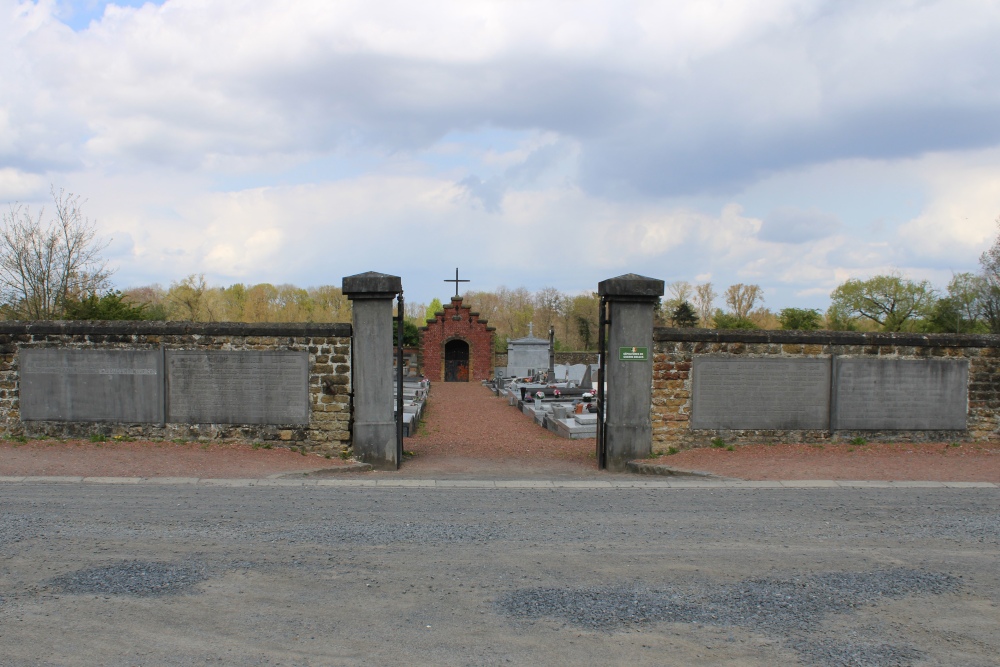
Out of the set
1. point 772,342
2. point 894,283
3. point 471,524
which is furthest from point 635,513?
point 894,283

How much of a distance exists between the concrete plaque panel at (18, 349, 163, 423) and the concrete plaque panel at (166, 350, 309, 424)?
1.00 ft

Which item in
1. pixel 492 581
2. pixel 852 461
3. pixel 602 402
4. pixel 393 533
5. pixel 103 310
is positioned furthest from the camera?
pixel 103 310

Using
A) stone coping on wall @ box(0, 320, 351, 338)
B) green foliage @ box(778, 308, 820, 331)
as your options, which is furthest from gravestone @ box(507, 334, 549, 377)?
stone coping on wall @ box(0, 320, 351, 338)

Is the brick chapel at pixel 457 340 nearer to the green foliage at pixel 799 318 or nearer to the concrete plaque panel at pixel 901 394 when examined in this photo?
the green foliage at pixel 799 318

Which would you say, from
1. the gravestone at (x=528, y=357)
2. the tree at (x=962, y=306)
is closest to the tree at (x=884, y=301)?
the tree at (x=962, y=306)

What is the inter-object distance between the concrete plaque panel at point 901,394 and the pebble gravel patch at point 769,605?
6.21 metres

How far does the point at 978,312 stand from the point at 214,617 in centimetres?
4864

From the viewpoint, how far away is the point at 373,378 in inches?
420

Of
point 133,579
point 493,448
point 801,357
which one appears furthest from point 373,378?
point 801,357

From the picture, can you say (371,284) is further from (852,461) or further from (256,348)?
(852,461)

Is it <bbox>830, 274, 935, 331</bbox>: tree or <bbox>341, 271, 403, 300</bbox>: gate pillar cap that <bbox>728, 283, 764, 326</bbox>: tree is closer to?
<bbox>830, 274, 935, 331</bbox>: tree

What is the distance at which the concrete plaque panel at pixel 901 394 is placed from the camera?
1123 cm

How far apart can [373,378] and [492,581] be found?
5.85 m

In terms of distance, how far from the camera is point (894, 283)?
5062cm
